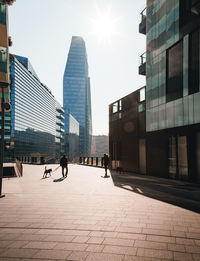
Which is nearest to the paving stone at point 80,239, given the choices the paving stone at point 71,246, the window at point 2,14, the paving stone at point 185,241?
the paving stone at point 71,246

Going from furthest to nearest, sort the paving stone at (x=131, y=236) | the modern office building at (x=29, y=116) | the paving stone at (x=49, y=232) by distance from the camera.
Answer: the modern office building at (x=29, y=116), the paving stone at (x=49, y=232), the paving stone at (x=131, y=236)

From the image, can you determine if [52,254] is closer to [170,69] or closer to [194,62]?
[194,62]

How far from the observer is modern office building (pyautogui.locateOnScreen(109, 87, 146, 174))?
1963 centimetres

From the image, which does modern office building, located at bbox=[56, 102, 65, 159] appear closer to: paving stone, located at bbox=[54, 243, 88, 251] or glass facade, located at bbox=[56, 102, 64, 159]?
glass facade, located at bbox=[56, 102, 64, 159]

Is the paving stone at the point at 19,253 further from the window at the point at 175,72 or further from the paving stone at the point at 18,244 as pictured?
the window at the point at 175,72

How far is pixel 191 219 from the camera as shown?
5.61m

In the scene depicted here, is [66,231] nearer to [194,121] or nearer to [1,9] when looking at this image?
[194,121]

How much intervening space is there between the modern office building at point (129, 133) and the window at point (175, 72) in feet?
12.5

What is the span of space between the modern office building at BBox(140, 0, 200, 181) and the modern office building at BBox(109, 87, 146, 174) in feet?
4.12

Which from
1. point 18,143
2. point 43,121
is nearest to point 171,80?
point 18,143

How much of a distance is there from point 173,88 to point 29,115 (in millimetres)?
95215

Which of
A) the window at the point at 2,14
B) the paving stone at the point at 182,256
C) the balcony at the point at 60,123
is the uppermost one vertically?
the balcony at the point at 60,123

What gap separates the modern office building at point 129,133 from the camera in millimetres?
19631

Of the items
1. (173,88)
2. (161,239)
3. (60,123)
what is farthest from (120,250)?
(60,123)
